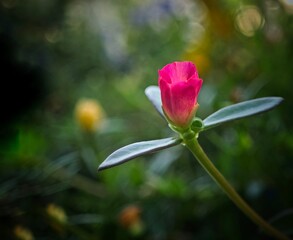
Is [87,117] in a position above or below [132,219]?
above

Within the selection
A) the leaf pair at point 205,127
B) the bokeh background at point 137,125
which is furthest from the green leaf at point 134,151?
the bokeh background at point 137,125

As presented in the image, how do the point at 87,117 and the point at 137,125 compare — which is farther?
the point at 137,125

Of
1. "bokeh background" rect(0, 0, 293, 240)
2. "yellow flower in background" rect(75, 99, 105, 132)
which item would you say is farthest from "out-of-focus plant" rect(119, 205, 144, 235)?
"yellow flower in background" rect(75, 99, 105, 132)

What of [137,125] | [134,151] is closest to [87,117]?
[137,125]

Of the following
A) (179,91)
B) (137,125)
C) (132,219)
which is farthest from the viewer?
(137,125)

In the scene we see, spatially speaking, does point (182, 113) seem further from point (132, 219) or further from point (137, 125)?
point (137, 125)

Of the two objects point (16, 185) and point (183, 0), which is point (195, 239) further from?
point (183, 0)

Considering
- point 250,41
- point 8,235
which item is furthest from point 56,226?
point 250,41

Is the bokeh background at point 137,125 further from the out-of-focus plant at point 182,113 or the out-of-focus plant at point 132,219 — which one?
the out-of-focus plant at point 182,113
